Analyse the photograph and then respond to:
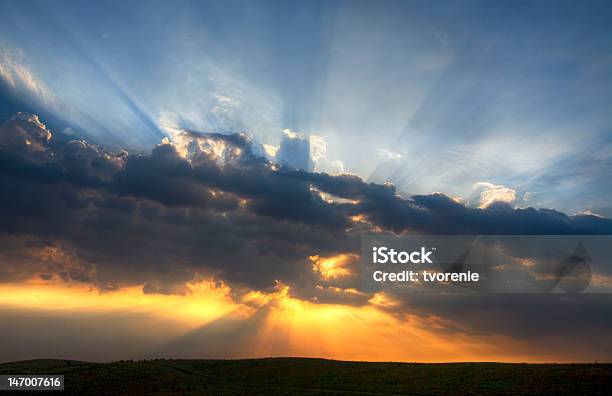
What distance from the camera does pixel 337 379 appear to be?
219ft

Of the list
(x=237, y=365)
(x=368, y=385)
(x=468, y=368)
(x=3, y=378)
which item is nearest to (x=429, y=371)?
(x=468, y=368)

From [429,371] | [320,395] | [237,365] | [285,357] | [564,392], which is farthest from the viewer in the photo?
[285,357]

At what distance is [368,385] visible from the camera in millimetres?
61031

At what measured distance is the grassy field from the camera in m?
54.2

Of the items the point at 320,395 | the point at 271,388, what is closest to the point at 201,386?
the point at 271,388

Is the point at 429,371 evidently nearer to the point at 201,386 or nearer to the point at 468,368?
the point at 468,368

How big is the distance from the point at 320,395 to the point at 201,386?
60.9 ft

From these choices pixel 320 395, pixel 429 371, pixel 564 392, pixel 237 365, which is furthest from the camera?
pixel 237 365

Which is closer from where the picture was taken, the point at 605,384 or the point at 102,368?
the point at 605,384

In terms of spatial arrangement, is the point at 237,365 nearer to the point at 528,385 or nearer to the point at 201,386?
the point at 201,386

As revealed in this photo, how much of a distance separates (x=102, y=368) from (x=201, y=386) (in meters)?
23.8

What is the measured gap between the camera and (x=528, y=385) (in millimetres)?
53938

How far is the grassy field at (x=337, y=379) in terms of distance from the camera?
54.2 metres

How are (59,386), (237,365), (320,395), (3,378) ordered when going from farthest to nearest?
(237,365), (3,378), (59,386), (320,395)
